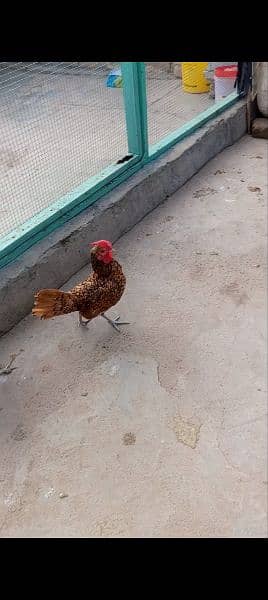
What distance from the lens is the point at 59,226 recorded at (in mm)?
3188

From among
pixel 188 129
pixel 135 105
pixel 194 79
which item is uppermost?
pixel 135 105

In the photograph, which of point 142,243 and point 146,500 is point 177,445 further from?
point 142,243

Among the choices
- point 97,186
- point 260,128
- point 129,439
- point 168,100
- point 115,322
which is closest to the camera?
point 129,439

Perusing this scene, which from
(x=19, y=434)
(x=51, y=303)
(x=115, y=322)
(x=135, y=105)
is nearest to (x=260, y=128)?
(x=135, y=105)

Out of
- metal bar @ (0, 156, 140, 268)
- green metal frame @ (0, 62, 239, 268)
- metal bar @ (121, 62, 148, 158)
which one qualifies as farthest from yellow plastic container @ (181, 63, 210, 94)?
metal bar @ (0, 156, 140, 268)

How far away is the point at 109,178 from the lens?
3.50 meters

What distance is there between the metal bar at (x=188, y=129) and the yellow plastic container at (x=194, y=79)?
871mm

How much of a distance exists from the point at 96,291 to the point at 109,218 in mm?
1024

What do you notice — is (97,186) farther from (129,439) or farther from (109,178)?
(129,439)

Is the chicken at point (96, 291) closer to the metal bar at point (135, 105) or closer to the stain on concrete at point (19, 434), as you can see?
the stain on concrete at point (19, 434)

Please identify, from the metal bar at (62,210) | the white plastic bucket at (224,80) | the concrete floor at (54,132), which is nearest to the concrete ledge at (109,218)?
the metal bar at (62,210)

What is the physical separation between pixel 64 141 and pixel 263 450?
2.90m

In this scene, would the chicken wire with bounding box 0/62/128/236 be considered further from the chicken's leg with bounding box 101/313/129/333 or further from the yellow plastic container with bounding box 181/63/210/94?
the yellow plastic container with bounding box 181/63/210/94

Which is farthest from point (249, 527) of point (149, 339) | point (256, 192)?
point (256, 192)
